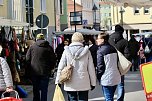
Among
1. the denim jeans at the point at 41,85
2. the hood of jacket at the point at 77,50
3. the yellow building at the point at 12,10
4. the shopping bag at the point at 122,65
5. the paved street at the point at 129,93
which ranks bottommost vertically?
the paved street at the point at 129,93

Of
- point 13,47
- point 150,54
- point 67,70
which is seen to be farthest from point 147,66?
point 150,54

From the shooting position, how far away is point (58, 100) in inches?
328

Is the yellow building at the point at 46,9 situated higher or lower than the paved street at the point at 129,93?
higher

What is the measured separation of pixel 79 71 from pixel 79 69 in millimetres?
38

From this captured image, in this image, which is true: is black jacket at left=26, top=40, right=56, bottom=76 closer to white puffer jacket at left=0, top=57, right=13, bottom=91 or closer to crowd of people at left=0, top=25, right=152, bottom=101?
crowd of people at left=0, top=25, right=152, bottom=101

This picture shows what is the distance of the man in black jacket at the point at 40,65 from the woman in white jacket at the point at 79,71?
6.88 feet

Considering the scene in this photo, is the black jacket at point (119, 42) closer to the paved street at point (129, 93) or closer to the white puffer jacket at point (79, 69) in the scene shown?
the paved street at point (129, 93)

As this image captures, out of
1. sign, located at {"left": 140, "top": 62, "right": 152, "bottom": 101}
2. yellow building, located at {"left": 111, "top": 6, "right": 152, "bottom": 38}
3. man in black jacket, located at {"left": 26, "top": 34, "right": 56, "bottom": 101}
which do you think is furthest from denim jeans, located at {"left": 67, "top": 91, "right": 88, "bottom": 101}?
yellow building, located at {"left": 111, "top": 6, "right": 152, "bottom": 38}

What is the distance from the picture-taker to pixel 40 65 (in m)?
10.3

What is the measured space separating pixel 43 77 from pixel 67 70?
2.35m

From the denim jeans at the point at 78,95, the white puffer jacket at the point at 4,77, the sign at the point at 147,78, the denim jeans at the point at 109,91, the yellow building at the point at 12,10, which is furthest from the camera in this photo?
the yellow building at the point at 12,10

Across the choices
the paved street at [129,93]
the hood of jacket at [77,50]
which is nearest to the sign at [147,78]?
the hood of jacket at [77,50]

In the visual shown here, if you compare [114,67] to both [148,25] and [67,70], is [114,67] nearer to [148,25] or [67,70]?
[67,70]

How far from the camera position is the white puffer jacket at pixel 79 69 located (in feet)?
26.7
